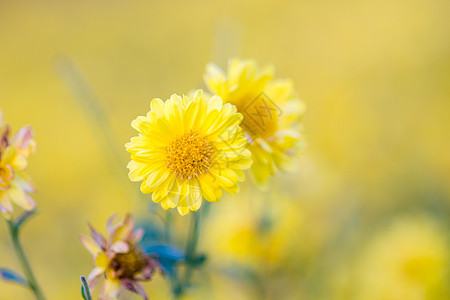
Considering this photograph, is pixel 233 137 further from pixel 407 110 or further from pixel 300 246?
pixel 407 110

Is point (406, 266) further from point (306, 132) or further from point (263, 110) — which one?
point (306, 132)

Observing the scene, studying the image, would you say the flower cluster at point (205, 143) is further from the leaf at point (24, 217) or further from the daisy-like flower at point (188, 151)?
the leaf at point (24, 217)

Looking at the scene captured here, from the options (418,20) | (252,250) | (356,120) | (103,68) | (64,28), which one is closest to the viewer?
(252,250)

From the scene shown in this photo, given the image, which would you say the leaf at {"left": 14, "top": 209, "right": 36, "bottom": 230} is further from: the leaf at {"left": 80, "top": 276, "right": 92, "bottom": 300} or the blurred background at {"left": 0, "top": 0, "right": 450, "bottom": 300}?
the blurred background at {"left": 0, "top": 0, "right": 450, "bottom": 300}

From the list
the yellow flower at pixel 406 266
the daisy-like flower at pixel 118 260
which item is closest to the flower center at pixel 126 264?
the daisy-like flower at pixel 118 260

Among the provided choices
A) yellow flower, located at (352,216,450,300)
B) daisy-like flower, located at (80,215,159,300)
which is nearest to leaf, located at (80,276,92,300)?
daisy-like flower, located at (80,215,159,300)

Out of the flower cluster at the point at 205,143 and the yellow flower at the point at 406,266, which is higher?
the yellow flower at the point at 406,266

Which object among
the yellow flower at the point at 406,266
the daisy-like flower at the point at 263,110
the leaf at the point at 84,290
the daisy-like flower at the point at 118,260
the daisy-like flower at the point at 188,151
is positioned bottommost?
the leaf at the point at 84,290

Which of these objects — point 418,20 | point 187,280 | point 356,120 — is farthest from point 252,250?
point 418,20
